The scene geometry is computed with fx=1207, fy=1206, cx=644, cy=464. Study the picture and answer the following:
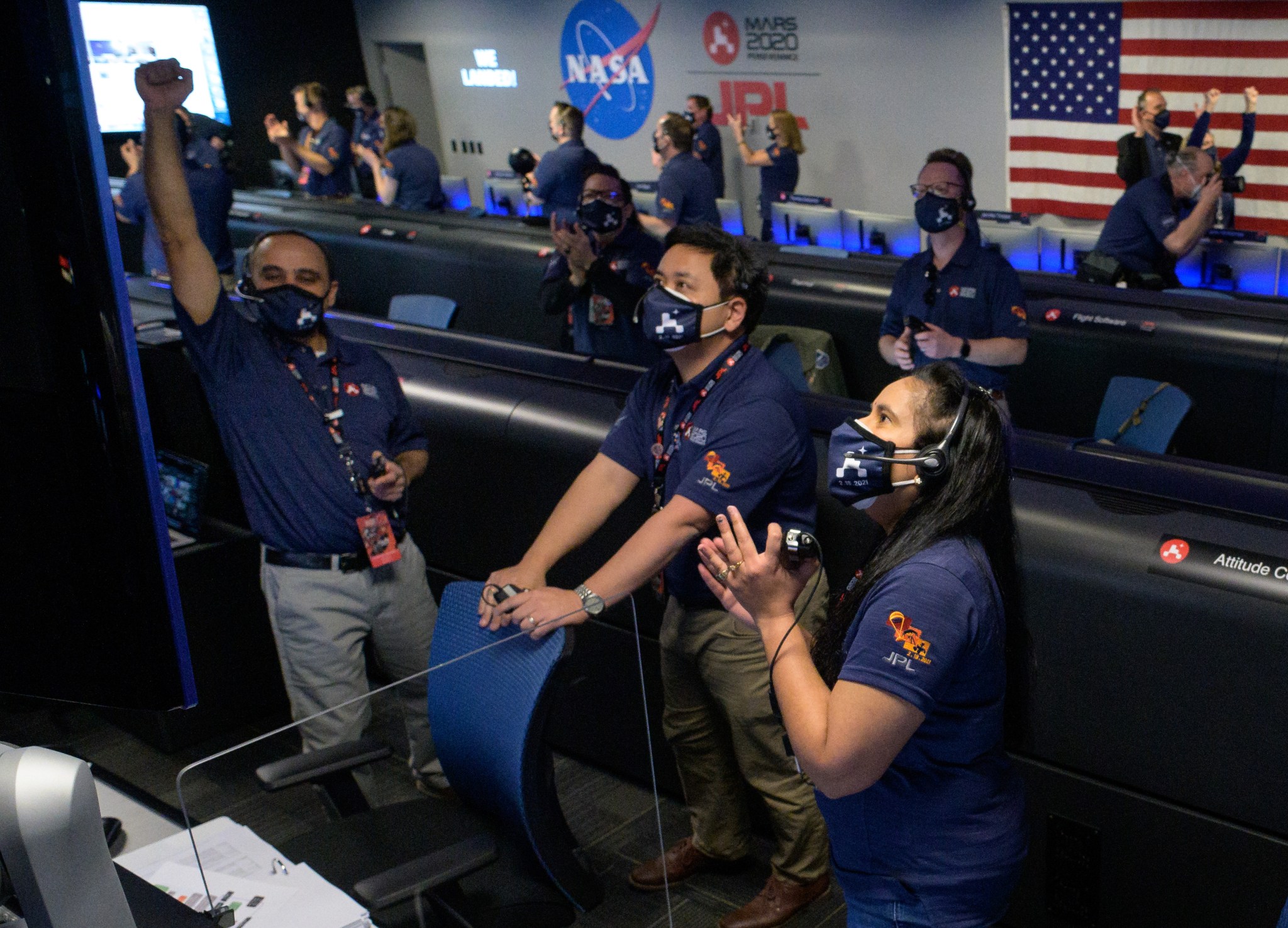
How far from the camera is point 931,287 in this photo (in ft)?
13.2

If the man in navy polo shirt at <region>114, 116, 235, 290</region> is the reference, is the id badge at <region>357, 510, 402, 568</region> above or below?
below

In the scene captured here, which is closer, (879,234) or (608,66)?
(879,234)

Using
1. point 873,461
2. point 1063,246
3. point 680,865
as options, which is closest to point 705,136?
point 1063,246

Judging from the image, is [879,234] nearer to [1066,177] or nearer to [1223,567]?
[1066,177]

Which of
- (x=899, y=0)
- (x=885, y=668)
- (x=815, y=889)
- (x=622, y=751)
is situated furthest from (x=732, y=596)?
(x=899, y=0)

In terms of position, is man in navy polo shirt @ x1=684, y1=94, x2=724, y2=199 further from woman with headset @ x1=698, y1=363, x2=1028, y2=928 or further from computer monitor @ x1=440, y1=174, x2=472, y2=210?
woman with headset @ x1=698, y1=363, x2=1028, y2=928

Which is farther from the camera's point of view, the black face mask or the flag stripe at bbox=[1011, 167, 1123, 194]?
the flag stripe at bbox=[1011, 167, 1123, 194]

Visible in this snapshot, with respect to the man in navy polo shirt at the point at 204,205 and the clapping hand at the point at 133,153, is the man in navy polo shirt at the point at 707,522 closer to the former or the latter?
the man in navy polo shirt at the point at 204,205

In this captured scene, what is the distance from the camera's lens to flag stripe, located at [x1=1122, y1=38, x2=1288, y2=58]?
7488mm

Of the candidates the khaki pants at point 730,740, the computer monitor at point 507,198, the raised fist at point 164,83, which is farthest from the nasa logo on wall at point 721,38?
the raised fist at point 164,83

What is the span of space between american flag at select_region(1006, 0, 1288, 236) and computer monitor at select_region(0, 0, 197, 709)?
8243mm

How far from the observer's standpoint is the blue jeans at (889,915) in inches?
→ 68.5

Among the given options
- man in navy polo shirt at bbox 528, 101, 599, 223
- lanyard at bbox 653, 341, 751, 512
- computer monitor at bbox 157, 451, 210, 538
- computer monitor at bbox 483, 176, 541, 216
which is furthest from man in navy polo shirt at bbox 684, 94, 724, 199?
lanyard at bbox 653, 341, 751, 512

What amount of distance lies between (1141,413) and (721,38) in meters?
7.62
